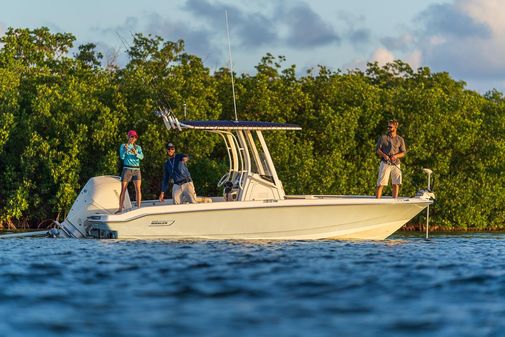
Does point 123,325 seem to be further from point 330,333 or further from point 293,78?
point 293,78

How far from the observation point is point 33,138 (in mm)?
38562

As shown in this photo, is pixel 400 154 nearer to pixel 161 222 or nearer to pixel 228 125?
pixel 228 125

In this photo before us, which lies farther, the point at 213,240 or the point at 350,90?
the point at 350,90

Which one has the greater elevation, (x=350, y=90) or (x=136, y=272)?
(x=350, y=90)

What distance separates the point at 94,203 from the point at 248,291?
32.2 feet

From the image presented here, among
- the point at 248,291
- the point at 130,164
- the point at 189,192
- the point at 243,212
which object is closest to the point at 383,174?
the point at 243,212

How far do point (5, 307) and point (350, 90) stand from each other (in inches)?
1361

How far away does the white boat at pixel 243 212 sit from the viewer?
20562 millimetres

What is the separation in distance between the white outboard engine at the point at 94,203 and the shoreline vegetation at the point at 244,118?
54.6 ft

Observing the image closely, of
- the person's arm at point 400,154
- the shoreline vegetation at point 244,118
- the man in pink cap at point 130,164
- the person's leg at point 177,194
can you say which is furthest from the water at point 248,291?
the shoreline vegetation at point 244,118

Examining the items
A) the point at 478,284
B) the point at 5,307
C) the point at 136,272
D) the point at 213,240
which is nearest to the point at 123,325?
the point at 5,307

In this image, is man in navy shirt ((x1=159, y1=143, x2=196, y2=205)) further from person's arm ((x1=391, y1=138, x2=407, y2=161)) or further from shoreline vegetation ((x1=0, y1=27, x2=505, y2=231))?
shoreline vegetation ((x1=0, y1=27, x2=505, y2=231))

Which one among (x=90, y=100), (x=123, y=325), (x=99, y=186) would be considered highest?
(x=90, y=100)

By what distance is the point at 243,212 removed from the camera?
20891 mm
